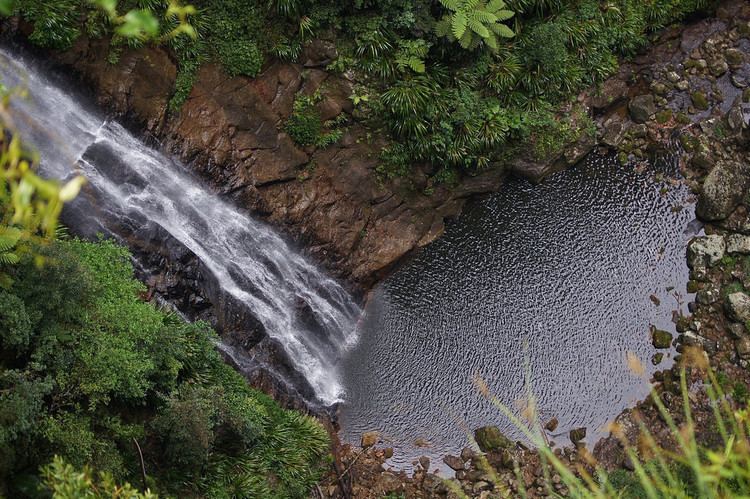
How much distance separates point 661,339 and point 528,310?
113 inches

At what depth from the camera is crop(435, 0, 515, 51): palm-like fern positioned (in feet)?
40.4

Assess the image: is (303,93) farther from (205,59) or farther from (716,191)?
(716,191)

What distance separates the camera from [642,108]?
15023mm

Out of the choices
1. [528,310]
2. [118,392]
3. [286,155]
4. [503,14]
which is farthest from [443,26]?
Result: [118,392]

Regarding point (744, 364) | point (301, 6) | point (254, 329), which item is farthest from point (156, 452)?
point (744, 364)

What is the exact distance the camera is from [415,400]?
12.3m

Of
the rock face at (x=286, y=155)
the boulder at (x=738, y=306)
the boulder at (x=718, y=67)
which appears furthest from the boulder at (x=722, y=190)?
the rock face at (x=286, y=155)

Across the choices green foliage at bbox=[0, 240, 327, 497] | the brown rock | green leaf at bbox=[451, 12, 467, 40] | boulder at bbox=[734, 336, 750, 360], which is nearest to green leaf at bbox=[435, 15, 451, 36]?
green leaf at bbox=[451, 12, 467, 40]

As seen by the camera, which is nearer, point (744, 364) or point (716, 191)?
point (744, 364)

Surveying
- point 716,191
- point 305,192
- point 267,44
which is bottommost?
point 305,192

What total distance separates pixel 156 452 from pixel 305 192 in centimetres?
624

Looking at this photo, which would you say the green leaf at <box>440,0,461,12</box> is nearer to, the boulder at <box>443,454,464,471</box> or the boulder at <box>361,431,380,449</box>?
the boulder at <box>361,431,380,449</box>

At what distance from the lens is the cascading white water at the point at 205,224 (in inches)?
442

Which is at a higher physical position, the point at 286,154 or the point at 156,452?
the point at 286,154
